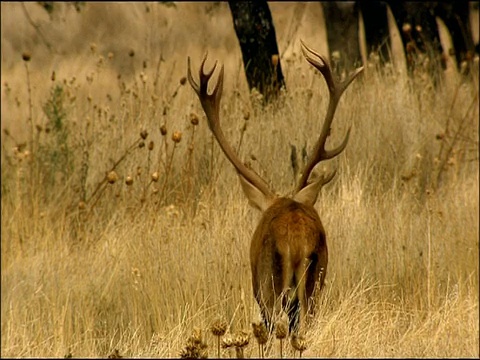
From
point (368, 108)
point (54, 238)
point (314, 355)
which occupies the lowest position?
point (314, 355)

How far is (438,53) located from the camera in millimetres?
10664

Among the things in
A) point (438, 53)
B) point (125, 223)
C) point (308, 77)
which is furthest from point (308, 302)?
point (438, 53)

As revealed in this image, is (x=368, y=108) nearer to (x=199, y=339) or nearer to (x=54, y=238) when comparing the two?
(x=54, y=238)

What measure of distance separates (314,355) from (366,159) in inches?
120

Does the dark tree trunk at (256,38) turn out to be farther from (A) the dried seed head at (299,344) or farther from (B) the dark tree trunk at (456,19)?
(A) the dried seed head at (299,344)

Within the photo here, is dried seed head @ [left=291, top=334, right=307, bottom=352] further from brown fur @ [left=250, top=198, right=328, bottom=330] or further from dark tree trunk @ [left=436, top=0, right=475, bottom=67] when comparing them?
dark tree trunk @ [left=436, top=0, right=475, bottom=67]

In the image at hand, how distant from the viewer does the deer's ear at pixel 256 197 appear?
18.4 ft

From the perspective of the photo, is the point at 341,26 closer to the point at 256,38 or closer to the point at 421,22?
the point at 421,22

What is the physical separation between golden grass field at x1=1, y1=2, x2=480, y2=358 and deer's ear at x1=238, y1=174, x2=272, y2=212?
552 mm

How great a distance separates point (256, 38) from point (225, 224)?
2.81 metres

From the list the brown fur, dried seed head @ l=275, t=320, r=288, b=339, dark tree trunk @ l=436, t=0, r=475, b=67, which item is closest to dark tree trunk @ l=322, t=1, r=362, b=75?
dark tree trunk @ l=436, t=0, r=475, b=67

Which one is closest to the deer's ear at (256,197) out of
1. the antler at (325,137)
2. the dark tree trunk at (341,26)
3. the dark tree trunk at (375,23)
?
the antler at (325,137)

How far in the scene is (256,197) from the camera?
18.5 feet

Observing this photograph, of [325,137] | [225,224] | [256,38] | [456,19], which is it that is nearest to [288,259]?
[325,137]
